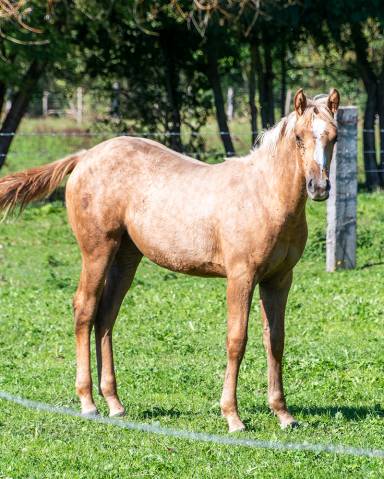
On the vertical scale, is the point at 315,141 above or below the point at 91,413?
above

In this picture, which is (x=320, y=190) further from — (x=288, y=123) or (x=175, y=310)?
(x=175, y=310)

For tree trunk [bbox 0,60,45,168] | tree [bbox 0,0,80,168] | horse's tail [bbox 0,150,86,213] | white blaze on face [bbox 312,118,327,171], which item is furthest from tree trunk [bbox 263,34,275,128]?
white blaze on face [bbox 312,118,327,171]

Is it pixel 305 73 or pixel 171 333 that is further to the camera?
pixel 305 73

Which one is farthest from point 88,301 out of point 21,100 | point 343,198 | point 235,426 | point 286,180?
point 21,100

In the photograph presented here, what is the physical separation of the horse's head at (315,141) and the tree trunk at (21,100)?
12283 millimetres

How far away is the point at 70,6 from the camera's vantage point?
17.9m

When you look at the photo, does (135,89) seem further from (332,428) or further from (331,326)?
(332,428)

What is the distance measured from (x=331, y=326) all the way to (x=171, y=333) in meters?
1.56

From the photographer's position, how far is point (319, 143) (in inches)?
231

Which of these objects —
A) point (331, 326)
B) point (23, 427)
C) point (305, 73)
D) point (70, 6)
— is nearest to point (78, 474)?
point (23, 427)

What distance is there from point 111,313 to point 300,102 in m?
2.20

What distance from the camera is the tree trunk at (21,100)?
18.1 metres

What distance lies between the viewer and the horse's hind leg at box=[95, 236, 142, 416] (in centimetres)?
695

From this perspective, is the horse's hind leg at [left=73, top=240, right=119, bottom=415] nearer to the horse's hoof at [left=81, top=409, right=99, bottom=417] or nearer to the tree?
the horse's hoof at [left=81, top=409, right=99, bottom=417]
